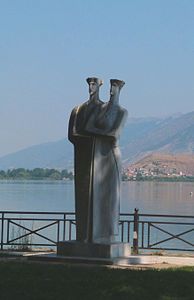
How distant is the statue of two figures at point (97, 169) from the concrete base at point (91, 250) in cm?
16

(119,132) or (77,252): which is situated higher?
(119,132)

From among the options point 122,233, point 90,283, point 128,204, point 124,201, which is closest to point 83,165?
point 90,283

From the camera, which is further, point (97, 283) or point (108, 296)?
point (97, 283)

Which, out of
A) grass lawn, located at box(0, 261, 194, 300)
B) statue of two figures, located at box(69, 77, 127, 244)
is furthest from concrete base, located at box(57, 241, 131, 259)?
grass lawn, located at box(0, 261, 194, 300)

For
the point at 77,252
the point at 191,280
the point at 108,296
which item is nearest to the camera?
the point at 108,296

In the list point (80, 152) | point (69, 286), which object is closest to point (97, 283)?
point (69, 286)

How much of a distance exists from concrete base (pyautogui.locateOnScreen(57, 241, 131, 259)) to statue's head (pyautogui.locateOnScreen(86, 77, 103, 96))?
9.53 feet

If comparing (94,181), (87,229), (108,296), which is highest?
(94,181)

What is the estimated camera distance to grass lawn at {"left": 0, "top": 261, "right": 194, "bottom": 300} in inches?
347

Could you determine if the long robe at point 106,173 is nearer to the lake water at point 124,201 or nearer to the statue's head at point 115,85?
the statue's head at point 115,85

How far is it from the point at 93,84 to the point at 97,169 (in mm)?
1667

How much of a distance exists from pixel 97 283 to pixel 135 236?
7.04m

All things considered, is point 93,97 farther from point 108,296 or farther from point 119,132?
point 108,296

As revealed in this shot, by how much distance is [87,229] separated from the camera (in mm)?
12828
